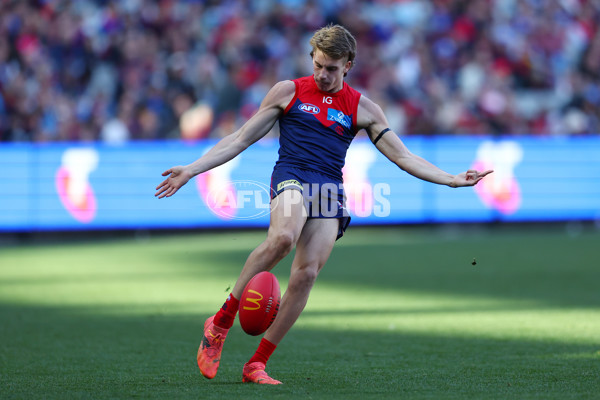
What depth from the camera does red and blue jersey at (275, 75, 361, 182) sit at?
5.92m

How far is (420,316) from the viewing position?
8.70m

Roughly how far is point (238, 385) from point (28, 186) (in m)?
12.6

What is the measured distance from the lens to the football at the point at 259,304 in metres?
5.46

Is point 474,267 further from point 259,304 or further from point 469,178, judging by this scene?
point 259,304

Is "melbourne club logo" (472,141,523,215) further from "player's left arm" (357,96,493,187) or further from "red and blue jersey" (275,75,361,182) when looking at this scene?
"red and blue jersey" (275,75,361,182)

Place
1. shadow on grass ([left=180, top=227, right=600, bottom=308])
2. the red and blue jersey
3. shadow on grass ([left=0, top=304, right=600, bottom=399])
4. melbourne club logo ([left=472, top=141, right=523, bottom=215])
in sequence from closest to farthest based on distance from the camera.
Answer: shadow on grass ([left=0, top=304, right=600, bottom=399])
the red and blue jersey
shadow on grass ([left=180, top=227, right=600, bottom=308])
melbourne club logo ([left=472, top=141, right=523, bottom=215])

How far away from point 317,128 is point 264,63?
15019 mm

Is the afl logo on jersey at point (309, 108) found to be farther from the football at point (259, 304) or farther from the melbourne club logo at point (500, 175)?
the melbourne club logo at point (500, 175)

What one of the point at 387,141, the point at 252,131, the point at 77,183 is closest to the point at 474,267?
the point at 387,141

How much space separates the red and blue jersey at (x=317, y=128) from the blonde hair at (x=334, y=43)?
31cm

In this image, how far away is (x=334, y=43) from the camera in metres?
5.71

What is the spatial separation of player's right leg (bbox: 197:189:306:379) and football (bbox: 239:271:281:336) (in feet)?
0.42

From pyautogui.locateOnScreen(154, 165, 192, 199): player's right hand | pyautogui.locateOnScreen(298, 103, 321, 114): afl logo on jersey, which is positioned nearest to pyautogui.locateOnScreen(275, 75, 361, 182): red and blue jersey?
pyautogui.locateOnScreen(298, 103, 321, 114): afl logo on jersey

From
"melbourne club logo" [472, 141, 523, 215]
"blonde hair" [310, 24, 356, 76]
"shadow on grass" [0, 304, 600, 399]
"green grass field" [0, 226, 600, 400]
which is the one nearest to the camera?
"shadow on grass" [0, 304, 600, 399]
